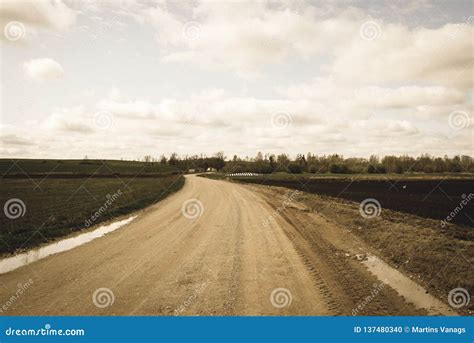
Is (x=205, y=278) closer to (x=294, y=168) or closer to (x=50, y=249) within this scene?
(x=50, y=249)

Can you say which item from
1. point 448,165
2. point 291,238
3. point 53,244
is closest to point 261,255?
point 291,238

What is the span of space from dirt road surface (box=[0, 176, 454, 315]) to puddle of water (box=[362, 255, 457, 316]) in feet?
0.90

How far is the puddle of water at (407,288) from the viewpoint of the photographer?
6742 mm

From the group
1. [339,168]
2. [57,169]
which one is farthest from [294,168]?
[57,169]

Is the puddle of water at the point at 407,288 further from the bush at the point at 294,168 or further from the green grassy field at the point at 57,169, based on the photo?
the bush at the point at 294,168

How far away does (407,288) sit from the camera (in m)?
7.78

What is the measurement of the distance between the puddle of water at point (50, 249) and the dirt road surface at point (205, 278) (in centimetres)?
48

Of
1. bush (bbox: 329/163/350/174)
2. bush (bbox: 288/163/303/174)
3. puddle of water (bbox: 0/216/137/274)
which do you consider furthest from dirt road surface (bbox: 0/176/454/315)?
bush (bbox: 329/163/350/174)

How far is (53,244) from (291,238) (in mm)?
9238

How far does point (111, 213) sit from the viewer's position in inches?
717

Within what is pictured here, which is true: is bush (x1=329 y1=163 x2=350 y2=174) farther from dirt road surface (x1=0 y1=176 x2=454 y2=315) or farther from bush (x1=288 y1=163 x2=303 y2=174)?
dirt road surface (x1=0 y1=176 x2=454 y2=315)

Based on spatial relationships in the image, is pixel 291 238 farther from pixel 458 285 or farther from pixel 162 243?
pixel 458 285

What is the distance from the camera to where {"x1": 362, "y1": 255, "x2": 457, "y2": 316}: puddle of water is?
22.1ft

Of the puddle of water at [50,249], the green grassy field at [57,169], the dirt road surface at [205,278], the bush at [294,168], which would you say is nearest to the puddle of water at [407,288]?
the dirt road surface at [205,278]
